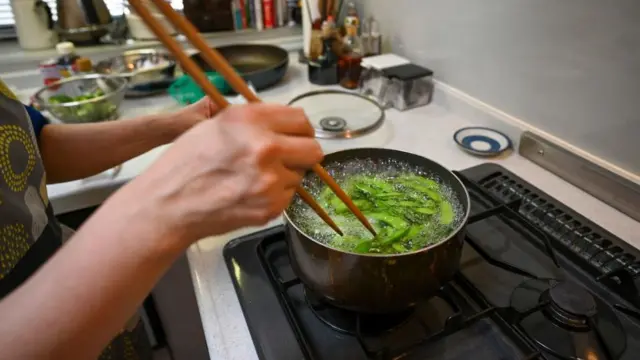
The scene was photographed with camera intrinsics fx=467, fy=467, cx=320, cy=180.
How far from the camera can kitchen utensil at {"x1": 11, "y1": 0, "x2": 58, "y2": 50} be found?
1.47 meters

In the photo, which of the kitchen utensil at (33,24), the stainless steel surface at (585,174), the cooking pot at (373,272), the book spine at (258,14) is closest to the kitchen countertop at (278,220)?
the stainless steel surface at (585,174)

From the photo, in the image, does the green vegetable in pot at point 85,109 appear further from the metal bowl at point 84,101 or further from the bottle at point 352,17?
the bottle at point 352,17

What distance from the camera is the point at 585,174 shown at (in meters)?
0.87

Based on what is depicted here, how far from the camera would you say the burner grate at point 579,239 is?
2.15 ft

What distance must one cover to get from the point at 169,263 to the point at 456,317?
35cm

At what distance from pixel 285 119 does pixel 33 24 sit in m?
1.42

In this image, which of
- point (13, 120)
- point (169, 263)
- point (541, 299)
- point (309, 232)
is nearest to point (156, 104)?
point (13, 120)

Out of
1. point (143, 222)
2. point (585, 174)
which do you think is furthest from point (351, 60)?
point (143, 222)

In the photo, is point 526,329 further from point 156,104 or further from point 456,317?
point 156,104

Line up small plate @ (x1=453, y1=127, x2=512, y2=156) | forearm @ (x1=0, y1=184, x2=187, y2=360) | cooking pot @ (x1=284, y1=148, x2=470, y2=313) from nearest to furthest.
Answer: forearm @ (x1=0, y1=184, x2=187, y2=360) < cooking pot @ (x1=284, y1=148, x2=470, y2=313) < small plate @ (x1=453, y1=127, x2=512, y2=156)

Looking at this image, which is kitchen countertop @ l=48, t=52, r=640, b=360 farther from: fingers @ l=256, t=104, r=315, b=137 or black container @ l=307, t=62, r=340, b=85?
fingers @ l=256, t=104, r=315, b=137

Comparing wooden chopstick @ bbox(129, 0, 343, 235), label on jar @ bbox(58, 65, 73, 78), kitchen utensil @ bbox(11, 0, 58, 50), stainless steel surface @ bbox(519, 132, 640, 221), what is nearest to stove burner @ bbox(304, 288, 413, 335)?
wooden chopstick @ bbox(129, 0, 343, 235)

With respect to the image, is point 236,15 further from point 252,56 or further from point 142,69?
point 142,69

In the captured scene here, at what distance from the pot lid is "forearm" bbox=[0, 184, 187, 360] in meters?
0.72
